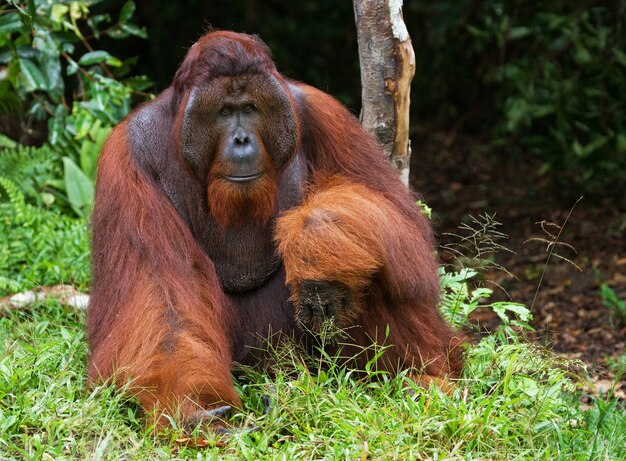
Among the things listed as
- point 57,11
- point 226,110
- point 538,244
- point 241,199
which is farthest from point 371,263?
point 538,244

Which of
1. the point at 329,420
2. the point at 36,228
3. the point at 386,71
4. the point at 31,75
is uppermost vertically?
the point at 386,71

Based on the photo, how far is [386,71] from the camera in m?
4.34

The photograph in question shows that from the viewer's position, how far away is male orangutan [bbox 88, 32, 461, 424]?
3494mm

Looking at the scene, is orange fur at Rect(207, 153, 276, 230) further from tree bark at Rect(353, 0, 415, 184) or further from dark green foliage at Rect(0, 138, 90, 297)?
dark green foliage at Rect(0, 138, 90, 297)

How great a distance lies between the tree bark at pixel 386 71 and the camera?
4262 millimetres

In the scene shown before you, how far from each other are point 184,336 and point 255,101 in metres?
0.89

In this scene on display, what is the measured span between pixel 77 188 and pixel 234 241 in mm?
2276

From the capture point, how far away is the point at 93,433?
3.29m

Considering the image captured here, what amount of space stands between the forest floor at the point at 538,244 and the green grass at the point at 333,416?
2.67 feet

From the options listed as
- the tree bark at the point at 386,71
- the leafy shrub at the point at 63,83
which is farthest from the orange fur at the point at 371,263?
the leafy shrub at the point at 63,83

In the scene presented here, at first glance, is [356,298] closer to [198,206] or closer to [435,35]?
[198,206]

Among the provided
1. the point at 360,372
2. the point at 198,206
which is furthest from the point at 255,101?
the point at 360,372

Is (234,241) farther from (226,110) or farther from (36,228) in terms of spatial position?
(36,228)

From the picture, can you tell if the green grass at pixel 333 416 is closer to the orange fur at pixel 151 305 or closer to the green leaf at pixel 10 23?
the orange fur at pixel 151 305
